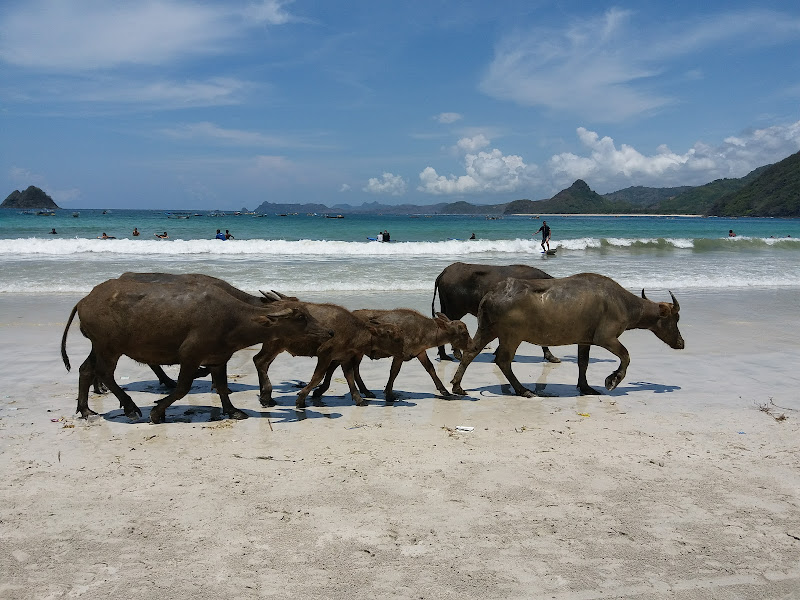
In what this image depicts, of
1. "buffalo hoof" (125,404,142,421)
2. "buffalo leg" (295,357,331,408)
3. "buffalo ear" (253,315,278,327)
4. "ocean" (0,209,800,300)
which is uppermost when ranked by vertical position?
"buffalo ear" (253,315,278,327)

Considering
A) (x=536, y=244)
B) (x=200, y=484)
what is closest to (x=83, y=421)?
(x=200, y=484)

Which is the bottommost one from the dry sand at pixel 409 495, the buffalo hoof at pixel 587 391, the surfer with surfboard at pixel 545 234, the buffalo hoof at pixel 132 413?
the buffalo hoof at pixel 587 391

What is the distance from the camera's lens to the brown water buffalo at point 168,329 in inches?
273

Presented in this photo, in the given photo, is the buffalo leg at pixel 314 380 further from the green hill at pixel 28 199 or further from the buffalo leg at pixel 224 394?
the green hill at pixel 28 199

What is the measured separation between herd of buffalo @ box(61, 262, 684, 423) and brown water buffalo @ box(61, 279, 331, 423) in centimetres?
1

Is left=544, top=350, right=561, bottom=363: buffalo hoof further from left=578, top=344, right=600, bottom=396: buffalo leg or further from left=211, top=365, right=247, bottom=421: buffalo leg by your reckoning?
left=211, top=365, right=247, bottom=421: buffalo leg

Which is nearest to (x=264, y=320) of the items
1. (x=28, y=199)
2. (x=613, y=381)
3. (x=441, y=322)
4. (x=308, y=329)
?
(x=308, y=329)

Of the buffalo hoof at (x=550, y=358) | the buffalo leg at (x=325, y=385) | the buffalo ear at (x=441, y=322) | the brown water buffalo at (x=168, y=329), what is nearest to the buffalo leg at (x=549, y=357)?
the buffalo hoof at (x=550, y=358)

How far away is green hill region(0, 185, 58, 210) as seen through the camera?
17412 cm

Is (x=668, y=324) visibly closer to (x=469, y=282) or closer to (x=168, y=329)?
(x=469, y=282)

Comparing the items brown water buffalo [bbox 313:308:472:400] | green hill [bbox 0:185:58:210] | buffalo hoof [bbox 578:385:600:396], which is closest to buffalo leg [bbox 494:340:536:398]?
brown water buffalo [bbox 313:308:472:400]

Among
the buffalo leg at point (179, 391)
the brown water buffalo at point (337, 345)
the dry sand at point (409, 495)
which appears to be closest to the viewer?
the dry sand at point (409, 495)

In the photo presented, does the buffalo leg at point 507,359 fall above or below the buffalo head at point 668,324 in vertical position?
below

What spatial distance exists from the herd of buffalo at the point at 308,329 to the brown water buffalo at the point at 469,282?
2.43 m
